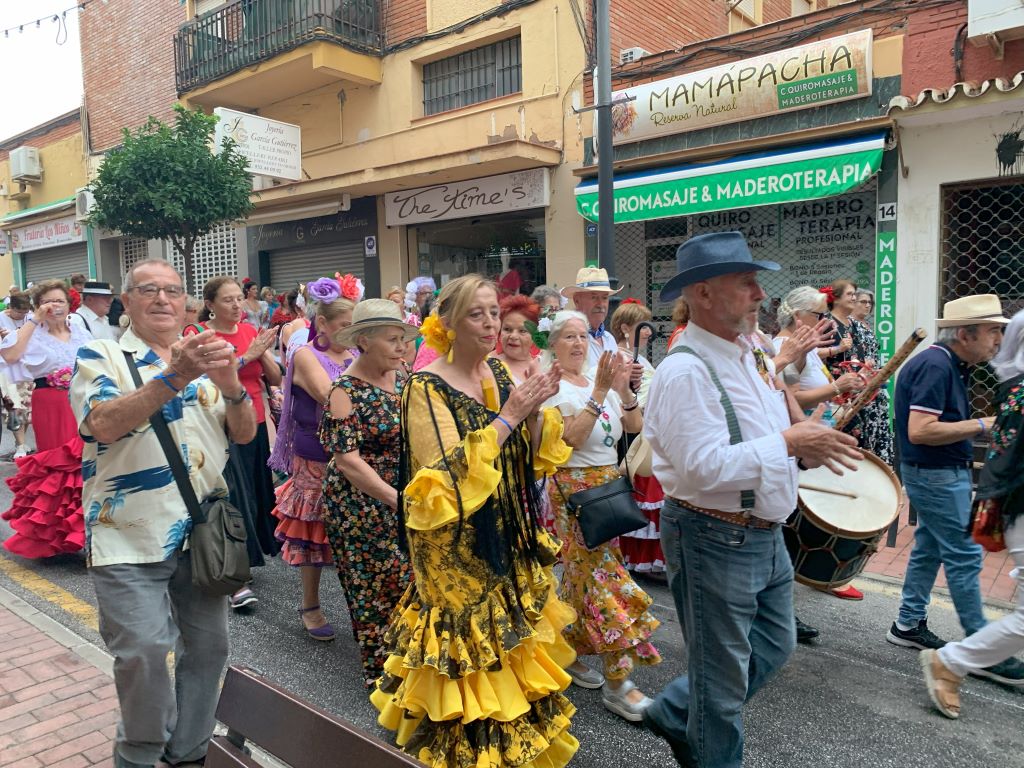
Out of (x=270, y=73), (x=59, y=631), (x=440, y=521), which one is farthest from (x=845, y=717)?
(x=270, y=73)

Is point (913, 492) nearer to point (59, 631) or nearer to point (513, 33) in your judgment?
point (59, 631)

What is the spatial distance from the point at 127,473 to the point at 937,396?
3.56 metres

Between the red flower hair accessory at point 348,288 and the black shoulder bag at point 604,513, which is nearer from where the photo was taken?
the black shoulder bag at point 604,513

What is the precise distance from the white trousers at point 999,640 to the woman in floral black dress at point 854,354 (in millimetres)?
2676

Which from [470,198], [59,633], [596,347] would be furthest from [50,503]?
[470,198]

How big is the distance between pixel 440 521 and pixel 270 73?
13.4 metres

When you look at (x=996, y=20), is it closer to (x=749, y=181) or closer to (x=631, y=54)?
(x=749, y=181)

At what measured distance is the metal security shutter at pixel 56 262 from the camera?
2056 cm

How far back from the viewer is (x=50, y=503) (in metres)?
5.44

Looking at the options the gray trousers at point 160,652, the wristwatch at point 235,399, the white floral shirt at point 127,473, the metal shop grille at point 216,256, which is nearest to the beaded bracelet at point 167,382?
the white floral shirt at point 127,473

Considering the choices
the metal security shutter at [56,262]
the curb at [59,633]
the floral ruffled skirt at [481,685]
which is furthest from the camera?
the metal security shutter at [56,262]

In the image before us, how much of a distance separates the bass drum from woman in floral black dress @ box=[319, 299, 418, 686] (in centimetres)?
187

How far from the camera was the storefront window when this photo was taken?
11945 mm

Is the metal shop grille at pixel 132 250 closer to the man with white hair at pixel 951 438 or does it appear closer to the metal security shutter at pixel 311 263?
the metal security shutter at pixel 311 263
